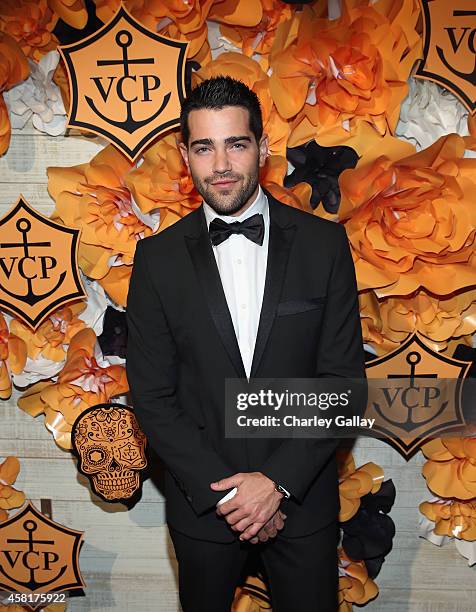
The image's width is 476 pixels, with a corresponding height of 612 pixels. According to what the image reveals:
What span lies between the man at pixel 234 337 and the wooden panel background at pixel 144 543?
0.55m

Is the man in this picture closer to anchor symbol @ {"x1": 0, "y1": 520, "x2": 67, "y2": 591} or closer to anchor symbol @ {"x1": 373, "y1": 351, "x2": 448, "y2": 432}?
anchor symbol @ {"x1": 373, "y1": 351, "x2": 448, "y2": 432}

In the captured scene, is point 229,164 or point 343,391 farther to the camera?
point 343,391

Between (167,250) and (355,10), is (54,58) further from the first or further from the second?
(355,10)

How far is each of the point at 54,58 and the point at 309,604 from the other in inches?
60.6

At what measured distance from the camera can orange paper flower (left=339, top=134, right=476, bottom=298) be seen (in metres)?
1.79

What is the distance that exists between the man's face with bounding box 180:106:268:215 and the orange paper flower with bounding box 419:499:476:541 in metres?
1.17

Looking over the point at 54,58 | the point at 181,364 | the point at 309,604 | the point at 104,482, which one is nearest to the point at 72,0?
the point at 54,58

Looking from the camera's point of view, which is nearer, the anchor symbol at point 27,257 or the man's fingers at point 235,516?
the man's fingers at point 235,516

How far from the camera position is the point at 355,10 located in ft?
5.75

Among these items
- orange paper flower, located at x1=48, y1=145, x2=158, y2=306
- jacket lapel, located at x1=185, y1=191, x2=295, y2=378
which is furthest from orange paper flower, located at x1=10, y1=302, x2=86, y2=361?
jacket lapel, located at x1=185, y1=191, x2=295, y2=378

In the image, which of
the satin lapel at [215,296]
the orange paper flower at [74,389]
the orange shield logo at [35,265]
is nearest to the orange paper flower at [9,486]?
the orange paper flower at [74,389]

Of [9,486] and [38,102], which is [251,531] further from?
[38,102]

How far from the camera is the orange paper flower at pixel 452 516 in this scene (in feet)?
6.77

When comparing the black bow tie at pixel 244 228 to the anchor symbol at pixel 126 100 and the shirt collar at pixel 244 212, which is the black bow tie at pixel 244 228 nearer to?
the shirt collar at pixel 244 212
